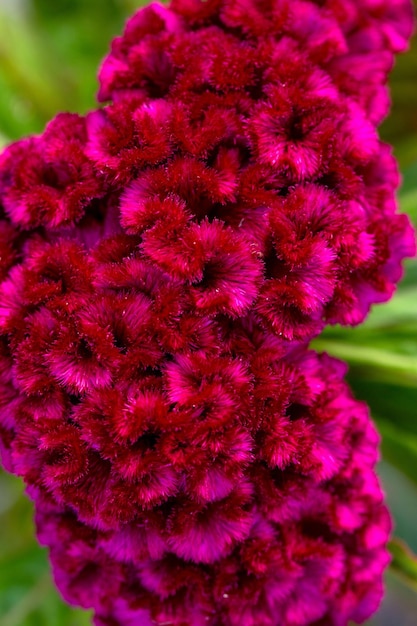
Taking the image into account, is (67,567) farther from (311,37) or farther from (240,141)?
(311,37)

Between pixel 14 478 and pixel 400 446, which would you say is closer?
pixel 400 446

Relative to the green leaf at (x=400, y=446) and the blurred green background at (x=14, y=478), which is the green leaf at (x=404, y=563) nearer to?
the blurred green background at (x=14, y=478)

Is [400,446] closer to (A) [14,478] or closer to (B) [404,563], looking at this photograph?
(B) [404,563]

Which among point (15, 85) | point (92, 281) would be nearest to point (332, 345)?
point (92, 281)

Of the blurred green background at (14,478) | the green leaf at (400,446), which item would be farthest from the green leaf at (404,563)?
the green leaf at (400,446)

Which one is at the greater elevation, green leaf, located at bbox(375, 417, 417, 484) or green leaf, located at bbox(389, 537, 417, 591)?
green leaf, located at bbox(375, 417, 417, 484)

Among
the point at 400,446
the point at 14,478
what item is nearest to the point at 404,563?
the point at 400,446

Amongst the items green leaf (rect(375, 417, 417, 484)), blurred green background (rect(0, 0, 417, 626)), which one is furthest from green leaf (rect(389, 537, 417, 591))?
green leaf (rect(375, 417, 417, 484))

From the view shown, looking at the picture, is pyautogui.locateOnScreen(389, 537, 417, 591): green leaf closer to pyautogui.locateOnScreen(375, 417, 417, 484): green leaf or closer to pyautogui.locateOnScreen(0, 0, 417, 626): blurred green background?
pyautogui.locateOnScreen(0, 0, 417, 626): blurred green background
